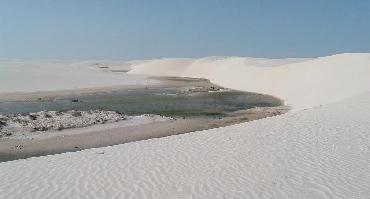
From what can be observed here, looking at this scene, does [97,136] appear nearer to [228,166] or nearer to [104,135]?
[104,135]

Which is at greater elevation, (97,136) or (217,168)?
(217,168)

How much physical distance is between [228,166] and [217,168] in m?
0.27

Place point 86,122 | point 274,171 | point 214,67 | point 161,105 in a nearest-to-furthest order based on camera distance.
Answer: point 274,171 → point 86,122 → point 161,105 → point 214,67

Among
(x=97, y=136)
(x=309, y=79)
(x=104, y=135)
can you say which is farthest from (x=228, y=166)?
(x=309, y=79)

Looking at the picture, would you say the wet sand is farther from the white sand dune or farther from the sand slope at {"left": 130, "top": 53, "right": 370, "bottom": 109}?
the sand slope at {"left": 130, "top": 53, "right": 370, "bottom": 109}

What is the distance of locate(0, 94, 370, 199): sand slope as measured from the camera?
8.63 metres

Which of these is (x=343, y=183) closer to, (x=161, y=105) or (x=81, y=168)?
(x=81, y=168)

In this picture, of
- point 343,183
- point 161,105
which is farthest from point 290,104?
point 343,183

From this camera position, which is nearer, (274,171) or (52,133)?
(274,171)

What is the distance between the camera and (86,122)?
22562mm

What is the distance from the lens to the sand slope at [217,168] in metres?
8.63

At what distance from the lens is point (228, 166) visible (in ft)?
33.5

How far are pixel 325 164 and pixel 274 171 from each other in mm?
1216

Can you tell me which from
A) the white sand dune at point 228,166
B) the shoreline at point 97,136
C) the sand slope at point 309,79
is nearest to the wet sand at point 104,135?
the shoreline at point 97,136
